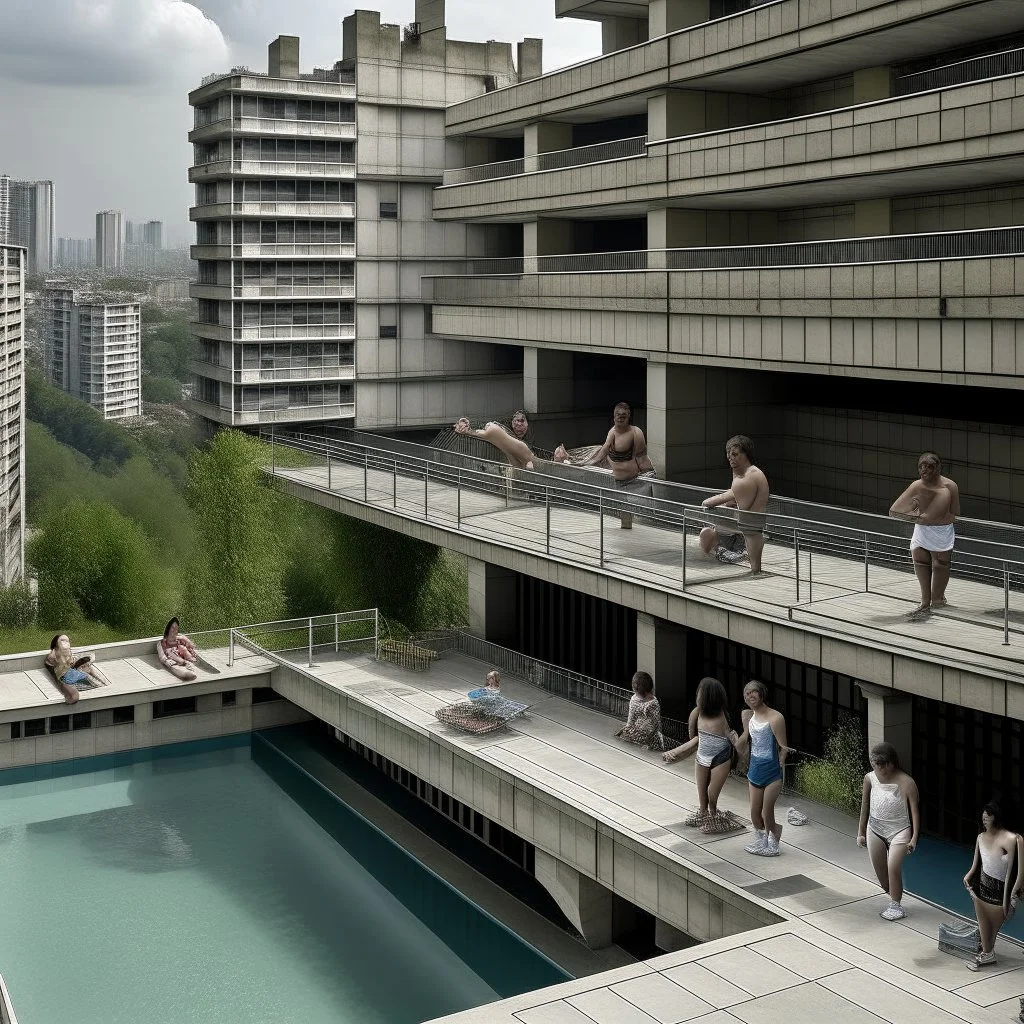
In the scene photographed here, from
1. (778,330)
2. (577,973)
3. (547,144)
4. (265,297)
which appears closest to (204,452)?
(265,297)

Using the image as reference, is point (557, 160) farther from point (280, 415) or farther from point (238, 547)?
point (238, 547)

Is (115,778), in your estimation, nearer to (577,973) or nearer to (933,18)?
(577,973)

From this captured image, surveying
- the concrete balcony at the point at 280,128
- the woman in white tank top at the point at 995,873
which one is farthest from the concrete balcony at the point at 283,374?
the woman in white tank top at the point at 995,873

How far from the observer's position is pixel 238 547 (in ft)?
123

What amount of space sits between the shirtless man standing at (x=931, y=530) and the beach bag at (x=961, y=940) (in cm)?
488

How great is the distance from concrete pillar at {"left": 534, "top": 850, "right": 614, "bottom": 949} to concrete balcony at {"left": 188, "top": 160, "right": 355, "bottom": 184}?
84.7 ft

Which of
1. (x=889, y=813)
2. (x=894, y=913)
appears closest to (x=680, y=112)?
(x=889, y=813)

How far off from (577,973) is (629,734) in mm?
4280

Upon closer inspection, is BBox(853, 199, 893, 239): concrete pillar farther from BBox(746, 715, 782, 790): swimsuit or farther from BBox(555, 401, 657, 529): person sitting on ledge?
BBox(746, 715, 782, 790): swimsuit

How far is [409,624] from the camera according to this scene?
3606cm

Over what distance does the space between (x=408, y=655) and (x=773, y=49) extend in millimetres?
14220

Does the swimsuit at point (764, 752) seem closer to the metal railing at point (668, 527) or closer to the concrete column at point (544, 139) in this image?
the metal railing at point (668, 527)

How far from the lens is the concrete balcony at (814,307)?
22.8 metres

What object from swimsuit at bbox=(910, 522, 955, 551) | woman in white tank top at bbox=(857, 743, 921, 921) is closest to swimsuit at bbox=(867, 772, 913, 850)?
woman in white tank top at bbox=(857, 743, 921, 921)
